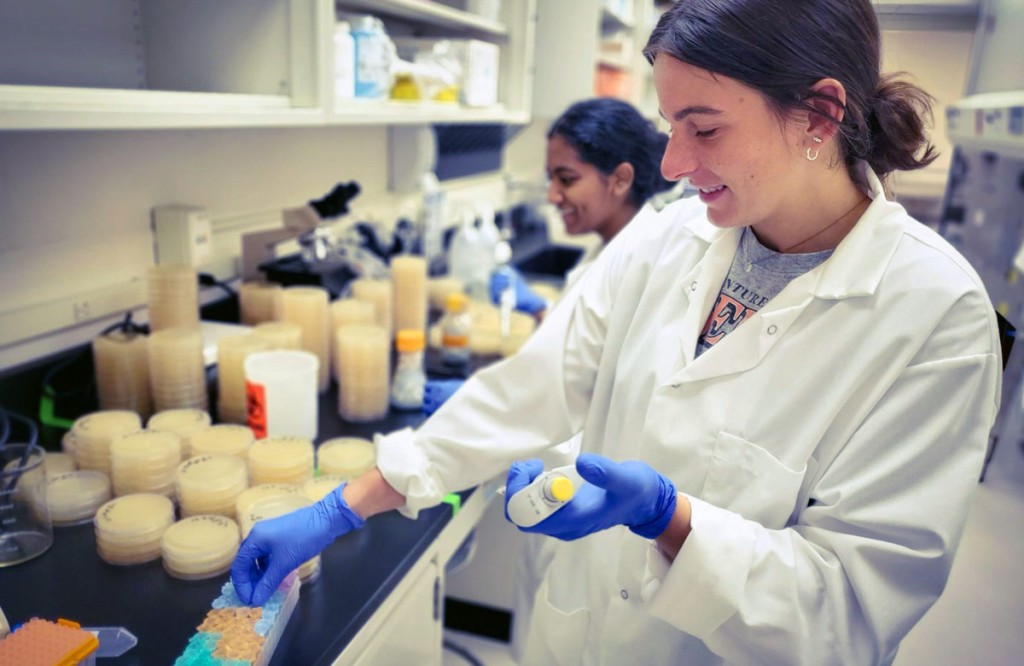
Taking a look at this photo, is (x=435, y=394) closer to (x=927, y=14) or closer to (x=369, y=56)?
(x=369, y=56)

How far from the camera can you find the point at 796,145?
89cm

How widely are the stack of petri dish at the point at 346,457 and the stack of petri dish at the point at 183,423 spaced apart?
0.22 meters

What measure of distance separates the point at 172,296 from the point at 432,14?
109cm

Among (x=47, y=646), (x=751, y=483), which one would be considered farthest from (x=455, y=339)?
(x=47, y=646)

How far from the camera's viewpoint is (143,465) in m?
1.13

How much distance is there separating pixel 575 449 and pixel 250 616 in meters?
0.69

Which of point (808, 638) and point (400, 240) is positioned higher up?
point (400, 240)

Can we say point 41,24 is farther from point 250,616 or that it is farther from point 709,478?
point 709,478

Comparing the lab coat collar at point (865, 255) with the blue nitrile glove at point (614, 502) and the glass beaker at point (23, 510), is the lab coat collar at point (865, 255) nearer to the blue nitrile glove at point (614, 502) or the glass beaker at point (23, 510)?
the blue nitrile glove at point (614, 502)

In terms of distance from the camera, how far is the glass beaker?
1022mm

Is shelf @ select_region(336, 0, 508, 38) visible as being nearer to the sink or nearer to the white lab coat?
the white lab coat

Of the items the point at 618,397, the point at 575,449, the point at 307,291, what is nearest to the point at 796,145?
the point at 618,397

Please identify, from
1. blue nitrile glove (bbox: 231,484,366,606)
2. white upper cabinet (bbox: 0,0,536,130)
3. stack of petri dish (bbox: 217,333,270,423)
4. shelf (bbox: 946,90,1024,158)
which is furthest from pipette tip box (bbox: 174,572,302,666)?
shelf (bbox: 946,90,1024,158)

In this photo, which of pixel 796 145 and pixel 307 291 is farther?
pixel 307 291
